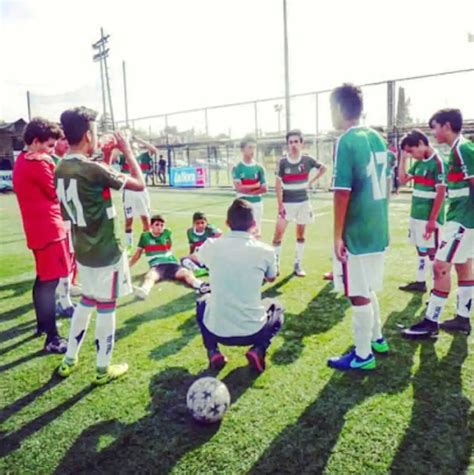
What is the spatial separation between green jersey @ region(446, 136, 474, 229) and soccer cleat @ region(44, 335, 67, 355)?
4.01 meters

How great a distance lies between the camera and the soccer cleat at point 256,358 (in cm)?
377

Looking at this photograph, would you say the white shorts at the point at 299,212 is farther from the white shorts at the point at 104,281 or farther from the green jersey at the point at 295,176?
the white shorts at the point at 104,281

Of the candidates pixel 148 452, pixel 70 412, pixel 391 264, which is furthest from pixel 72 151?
pixel 391 264

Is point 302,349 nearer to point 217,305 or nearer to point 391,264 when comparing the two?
point 217,305

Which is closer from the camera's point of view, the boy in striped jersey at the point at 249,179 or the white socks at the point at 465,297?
the white socks at the point at 465,297

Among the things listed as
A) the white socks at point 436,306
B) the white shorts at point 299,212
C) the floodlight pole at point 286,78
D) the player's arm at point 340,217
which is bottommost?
the white socks at point 436,306

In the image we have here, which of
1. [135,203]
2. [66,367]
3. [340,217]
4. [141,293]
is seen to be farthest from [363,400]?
[135,203]

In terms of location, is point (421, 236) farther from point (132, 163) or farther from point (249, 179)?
point (132, 163)

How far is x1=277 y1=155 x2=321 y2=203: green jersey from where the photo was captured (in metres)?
7.04

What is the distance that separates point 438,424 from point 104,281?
8.74ft

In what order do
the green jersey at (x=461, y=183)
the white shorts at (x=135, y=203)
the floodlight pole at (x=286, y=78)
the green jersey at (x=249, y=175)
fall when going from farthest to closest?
1. the floodlight pole at (x=286, y=78)
2. the white shorts at (x=135, y=203)
3. the green jersey at (x=249, y=175)
4. the green jersey at (x=461, y=183)

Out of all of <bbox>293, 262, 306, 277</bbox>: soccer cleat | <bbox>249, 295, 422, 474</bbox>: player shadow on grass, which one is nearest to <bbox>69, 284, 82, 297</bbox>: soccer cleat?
<bbox>293, 262, 306, 277</bbox>: soccer cleat

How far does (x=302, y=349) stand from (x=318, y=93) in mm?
19111

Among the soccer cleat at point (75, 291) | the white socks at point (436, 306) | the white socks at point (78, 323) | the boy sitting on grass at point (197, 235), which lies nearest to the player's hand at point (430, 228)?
the white socks at point (436, 306)
